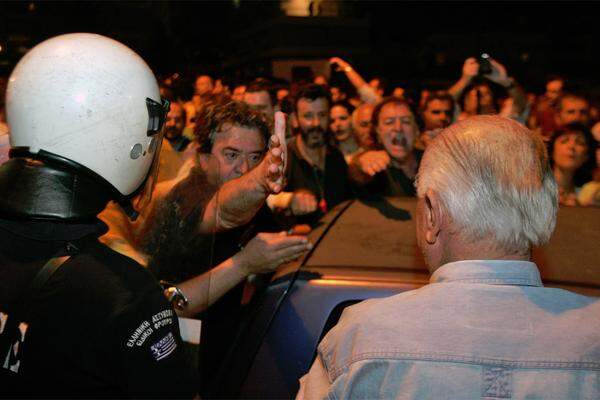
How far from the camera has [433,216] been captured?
1422mm

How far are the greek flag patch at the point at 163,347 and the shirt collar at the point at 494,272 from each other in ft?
2.06

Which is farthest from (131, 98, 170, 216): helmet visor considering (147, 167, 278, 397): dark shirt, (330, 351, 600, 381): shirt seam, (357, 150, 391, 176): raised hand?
(357, 150, 391, 176): raised hand

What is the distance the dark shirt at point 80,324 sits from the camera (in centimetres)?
137

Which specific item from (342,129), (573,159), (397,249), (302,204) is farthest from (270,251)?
(342,129)

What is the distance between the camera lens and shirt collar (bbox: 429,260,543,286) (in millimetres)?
1320

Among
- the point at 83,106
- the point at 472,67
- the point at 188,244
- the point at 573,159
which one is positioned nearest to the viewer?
the point at 83,106

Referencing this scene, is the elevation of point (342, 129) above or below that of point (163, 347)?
below

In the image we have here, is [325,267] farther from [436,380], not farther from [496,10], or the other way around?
[496,10]

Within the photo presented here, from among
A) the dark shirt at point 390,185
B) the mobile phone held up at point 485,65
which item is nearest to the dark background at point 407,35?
the mobile phone held up at point 485,65

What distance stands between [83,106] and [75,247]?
0.34m

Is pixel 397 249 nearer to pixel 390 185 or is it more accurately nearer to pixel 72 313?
pixel 72 313

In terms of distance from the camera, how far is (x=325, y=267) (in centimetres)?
214

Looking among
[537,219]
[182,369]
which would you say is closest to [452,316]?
[537,219]

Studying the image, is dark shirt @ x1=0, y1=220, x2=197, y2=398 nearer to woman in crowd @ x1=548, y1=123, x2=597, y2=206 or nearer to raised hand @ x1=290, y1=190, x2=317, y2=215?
raised hand @ x1=290, y1=190, x2=317, y2=215
